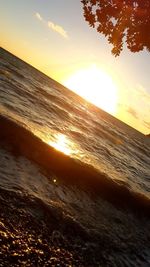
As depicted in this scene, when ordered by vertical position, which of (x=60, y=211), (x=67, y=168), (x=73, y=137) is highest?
(x=73, y=137)

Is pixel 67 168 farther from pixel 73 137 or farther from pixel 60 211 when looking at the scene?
pixel 73 137

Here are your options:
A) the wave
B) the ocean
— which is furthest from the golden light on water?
the wave

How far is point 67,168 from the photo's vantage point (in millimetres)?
9000

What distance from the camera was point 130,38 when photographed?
928cm

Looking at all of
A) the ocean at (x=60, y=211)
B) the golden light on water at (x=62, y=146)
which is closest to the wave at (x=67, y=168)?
the ocean at (x=60, y=211)

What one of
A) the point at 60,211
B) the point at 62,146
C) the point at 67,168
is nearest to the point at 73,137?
the point at 62,146

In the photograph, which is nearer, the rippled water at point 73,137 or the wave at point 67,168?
the wave at point 67,168

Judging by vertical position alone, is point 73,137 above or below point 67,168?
above

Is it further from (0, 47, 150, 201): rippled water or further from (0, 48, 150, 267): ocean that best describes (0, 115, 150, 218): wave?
(0, 47, 150, 201): rippled water

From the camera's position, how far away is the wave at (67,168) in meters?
8.40

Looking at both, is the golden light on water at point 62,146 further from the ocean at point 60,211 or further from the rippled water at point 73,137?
the ocean at point 60,211

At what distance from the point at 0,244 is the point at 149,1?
726 centimetres

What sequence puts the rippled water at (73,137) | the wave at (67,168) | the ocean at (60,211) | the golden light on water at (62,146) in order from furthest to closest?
the rippled water at (73,137)
the golden light on water at (62,146)
the wave at (67,168)
the ocean at (60,211)

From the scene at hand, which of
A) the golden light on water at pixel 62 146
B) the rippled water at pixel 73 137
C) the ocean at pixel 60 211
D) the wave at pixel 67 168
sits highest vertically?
the rippled water at pixel 73 137
